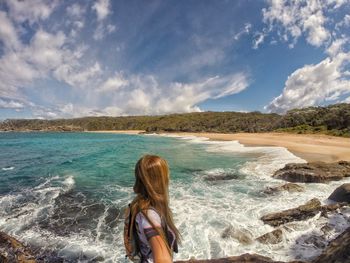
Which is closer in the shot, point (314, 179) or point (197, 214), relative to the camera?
point (197, 214)

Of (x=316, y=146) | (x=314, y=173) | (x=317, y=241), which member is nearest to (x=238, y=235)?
(x=317, y=241)

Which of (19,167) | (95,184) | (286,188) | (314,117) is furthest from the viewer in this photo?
(314,117)

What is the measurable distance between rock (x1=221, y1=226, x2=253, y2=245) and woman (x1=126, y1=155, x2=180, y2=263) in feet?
23.0

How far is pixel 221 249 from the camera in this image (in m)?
8.14

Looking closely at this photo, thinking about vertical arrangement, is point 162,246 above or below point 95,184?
above

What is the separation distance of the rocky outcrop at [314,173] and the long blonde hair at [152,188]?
51.2 ft

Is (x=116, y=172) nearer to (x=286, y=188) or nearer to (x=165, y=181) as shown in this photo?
(x=286, y=188)

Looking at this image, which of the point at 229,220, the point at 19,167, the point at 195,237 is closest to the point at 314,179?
the point at 229,220

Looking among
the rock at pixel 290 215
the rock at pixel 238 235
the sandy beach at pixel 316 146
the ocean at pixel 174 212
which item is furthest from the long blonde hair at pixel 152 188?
the sandy beach at pixel 316 146

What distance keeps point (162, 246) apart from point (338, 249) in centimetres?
434

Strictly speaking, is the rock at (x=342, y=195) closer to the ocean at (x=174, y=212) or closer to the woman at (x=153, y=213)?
the ocean at (x=174, y=212)

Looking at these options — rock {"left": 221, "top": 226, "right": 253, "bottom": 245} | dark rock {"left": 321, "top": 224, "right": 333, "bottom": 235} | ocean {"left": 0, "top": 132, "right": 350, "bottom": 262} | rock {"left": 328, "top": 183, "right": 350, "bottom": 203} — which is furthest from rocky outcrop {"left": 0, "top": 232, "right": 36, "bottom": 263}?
rock {"left": 328, "top": 183, "right": 350, "bottom": 203}

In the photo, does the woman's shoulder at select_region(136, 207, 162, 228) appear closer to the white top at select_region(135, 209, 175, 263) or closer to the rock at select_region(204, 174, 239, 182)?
the white top at select_region(135, 209, 175, 263)

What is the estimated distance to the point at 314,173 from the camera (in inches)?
626
